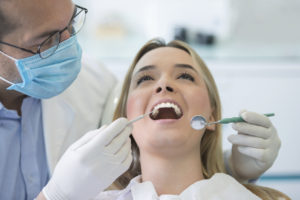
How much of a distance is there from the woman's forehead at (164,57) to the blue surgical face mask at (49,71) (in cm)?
27

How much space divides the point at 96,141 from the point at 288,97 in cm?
211

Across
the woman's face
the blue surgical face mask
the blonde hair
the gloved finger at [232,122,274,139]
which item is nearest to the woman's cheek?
the woman's face

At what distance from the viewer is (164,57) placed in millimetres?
1526

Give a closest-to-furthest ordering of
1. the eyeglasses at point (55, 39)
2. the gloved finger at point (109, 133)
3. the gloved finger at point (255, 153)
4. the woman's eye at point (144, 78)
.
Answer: the gloved finger at point (109, 133) → the eyeglasses at point (55, 39) → the gloved finger at point (255, 153) → the woman's eye at point (144, 78)

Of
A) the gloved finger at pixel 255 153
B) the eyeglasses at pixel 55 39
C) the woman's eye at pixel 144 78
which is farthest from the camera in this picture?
the woman's eye at pixel 144 78

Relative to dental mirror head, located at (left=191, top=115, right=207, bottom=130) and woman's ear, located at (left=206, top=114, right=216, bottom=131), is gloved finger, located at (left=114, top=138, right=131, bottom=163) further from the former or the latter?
woman's ear, located at (left=206, top=114, right=216, bottom=131)

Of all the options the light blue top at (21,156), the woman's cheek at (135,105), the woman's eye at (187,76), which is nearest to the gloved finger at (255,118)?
the woman's eye at (187,76)

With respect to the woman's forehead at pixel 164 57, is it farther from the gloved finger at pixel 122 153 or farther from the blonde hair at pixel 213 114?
the gloved finger at pixel 122 153

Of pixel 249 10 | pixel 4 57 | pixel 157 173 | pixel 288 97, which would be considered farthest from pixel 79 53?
pixel 249 10

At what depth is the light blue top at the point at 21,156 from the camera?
1.48 m

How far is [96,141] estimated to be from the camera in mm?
1211

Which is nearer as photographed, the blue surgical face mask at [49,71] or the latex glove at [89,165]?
the latex glove at [89,165]

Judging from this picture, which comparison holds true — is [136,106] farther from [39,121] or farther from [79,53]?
[39,121]

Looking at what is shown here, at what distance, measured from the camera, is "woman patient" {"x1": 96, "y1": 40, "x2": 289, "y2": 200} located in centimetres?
136
